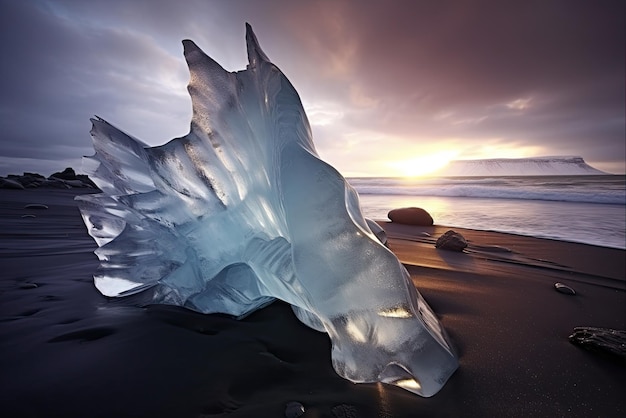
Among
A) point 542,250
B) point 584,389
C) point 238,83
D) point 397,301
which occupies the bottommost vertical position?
point 542,250

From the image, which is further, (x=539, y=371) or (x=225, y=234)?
(x=225, y=234)

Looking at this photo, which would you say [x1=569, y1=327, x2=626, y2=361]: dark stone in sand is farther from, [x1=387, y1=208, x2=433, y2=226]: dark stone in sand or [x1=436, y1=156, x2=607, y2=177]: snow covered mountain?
[x1=436, y1=156, x2=607, y2=177]: snow covered mountain

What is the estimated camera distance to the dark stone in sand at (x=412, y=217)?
5.39m

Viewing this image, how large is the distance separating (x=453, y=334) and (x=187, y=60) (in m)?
1.44

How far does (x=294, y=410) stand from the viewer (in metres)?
0.73

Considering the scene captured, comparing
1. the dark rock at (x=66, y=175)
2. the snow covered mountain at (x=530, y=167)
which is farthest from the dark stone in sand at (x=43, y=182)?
the snow covered mountain at (x=530, y=167)

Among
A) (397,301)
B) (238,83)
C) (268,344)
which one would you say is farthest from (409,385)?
(238,83)

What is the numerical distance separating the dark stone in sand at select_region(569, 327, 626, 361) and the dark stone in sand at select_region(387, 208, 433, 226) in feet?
13.9

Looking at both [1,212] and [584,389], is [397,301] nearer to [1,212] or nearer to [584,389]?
[584,389]

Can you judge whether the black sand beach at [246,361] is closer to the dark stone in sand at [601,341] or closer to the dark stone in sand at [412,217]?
the dark stone in sand at [601,341]

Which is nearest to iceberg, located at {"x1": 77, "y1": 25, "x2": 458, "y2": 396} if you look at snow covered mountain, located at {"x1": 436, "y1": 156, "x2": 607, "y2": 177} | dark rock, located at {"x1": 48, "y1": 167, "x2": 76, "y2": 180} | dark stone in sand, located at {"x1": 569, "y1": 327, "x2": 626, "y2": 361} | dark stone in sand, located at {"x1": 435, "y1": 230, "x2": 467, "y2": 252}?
dark stone in sand, located at {"x1": 569, "y1": 327, "x2": 626, "y2": 361}

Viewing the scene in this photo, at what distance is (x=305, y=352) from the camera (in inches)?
39.0

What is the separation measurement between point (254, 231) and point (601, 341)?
1.38 meters

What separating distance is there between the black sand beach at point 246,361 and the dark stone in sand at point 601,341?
27mm
